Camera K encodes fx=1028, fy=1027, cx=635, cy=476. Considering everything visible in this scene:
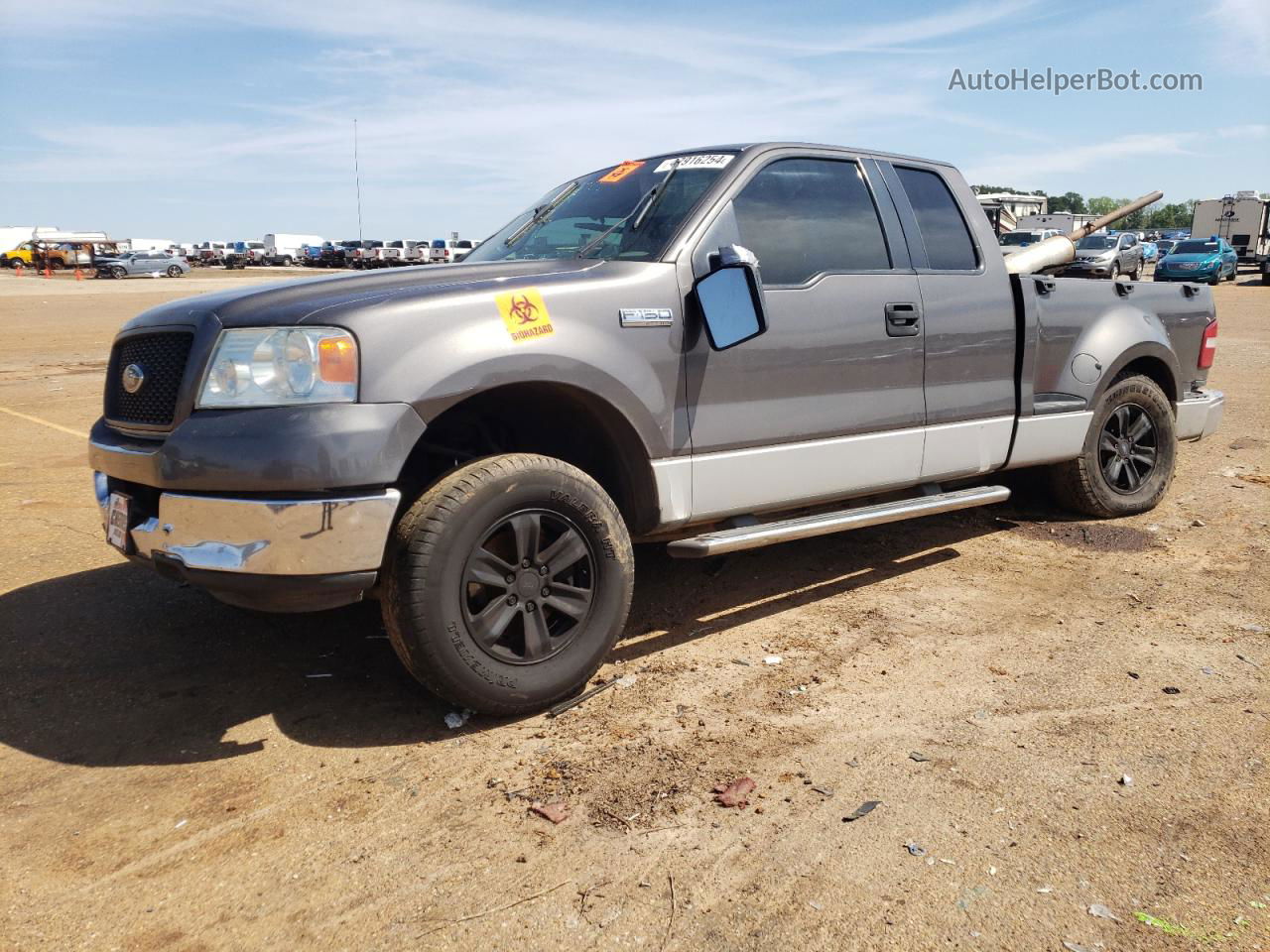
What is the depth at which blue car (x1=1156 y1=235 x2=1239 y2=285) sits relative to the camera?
3456 centimetres

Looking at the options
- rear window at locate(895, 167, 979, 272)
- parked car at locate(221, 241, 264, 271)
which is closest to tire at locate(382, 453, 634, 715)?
rear window at locate(895, 167, 979, 272)

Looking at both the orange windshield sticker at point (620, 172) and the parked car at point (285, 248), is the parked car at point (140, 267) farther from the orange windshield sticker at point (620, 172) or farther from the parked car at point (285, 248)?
the orange windshield sticker at point (620, 172)

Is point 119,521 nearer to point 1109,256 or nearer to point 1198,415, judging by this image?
point 1198,415

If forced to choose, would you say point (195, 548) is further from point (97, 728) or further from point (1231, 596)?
point (1231, 596)

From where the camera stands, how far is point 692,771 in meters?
3.04

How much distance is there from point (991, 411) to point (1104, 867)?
8.93 ft

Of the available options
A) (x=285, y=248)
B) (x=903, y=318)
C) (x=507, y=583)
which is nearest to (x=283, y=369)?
(x=507, y=583)

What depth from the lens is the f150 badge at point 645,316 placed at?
3.55 m

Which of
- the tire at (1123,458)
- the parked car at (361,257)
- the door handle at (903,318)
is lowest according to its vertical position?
the tire at (1123,458)

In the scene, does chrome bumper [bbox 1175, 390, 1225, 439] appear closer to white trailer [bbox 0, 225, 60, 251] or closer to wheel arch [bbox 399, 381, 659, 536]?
wheel arch [bbox 399, 381, 659, 536]

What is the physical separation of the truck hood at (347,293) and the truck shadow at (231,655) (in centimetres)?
128

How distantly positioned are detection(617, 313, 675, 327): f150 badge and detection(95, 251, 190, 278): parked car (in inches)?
2165

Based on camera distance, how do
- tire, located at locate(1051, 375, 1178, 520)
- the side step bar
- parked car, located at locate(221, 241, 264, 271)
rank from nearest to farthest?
the side step bar
tire, located at locate(1051, 375, 1178, 520)
parked car, located at locate(221, 241, 264, 271)

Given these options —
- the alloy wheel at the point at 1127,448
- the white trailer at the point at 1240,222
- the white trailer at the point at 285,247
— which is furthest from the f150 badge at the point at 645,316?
the white trailer at the point at 285,247
